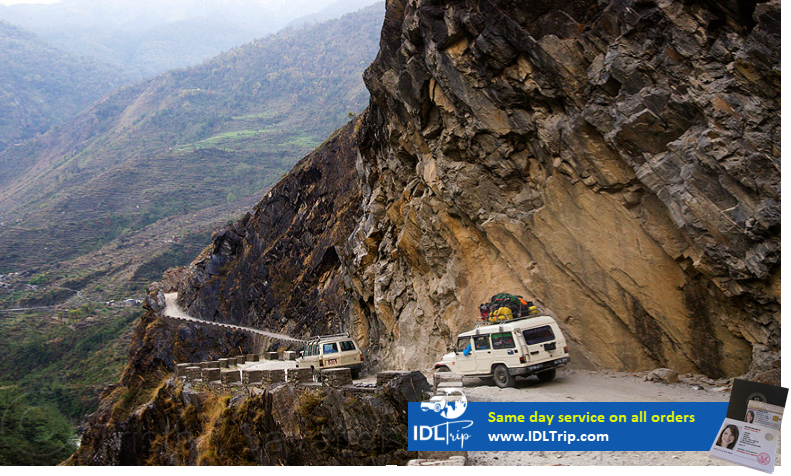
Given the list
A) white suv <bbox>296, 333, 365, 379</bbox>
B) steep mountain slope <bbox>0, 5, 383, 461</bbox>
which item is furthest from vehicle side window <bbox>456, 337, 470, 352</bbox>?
steep mountain slope <bbox>0, 5, 383, 461</bbox>

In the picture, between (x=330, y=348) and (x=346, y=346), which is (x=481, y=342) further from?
(x=330, y=348)

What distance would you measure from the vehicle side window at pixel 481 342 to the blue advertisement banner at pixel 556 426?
4821 mm

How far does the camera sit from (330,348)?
1778 cm

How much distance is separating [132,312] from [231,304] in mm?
33176

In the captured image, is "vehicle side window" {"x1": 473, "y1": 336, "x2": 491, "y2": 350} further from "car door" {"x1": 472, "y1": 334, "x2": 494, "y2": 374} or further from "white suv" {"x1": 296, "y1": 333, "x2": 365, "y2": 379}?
"white suv" {"x1": 296, "y1": 333, "x2": 365, "y2": 379}

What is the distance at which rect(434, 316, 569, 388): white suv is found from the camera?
38.2 ft

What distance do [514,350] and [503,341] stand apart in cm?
37

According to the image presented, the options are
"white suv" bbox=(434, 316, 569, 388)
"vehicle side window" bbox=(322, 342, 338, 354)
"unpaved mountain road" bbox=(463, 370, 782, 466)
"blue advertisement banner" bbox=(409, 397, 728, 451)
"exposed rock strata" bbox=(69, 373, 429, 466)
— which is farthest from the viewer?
"vehicle side window" bbox=(322, 342, 338, 354)

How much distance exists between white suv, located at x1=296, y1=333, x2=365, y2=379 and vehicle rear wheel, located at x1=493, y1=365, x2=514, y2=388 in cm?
674

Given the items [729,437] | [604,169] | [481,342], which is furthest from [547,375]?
[729,437]

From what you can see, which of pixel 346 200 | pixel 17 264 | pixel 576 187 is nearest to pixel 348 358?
pixel 576 187

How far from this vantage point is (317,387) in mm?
12906

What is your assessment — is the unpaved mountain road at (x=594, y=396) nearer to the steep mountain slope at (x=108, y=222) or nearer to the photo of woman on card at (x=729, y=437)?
the photo of woman on card at (x=729, y=437)

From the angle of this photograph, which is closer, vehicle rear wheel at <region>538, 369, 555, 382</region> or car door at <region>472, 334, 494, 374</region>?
car door at <region>472, 334, 494, 374</region>
